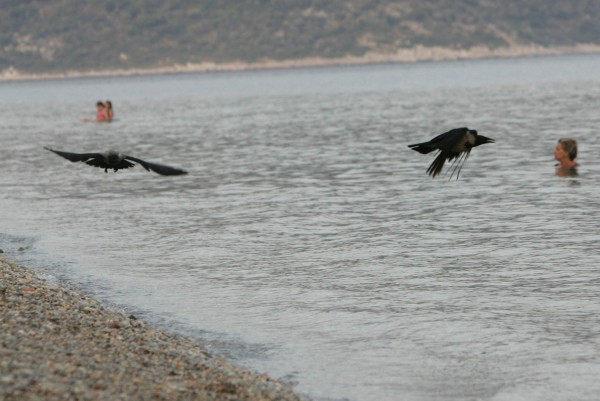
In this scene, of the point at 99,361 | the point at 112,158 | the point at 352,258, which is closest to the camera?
the point at 99,361

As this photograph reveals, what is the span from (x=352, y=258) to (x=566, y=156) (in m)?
12.7

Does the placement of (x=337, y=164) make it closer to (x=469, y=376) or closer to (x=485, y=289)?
(x=485, y=289)

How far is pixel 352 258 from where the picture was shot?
1861cm

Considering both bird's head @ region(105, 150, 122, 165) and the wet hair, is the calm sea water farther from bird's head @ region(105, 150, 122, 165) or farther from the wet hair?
bird's head @ region(105, 150, 122, 165)

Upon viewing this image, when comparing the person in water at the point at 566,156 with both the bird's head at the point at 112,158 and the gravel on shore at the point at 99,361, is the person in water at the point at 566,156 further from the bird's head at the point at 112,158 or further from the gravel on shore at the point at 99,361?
the bird's head at the point at 112,158

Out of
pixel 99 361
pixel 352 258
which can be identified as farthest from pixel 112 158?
pixel 352 258

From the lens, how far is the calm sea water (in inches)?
483

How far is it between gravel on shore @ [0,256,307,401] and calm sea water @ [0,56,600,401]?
68cm

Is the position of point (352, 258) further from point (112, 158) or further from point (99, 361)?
point (99, 361)

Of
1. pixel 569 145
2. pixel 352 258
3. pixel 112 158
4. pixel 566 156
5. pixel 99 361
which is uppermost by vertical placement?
pixel 112 158

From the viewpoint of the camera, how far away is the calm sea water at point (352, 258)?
12.3m

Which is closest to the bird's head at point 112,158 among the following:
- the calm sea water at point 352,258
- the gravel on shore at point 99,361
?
the gravel on shore at point 99,361

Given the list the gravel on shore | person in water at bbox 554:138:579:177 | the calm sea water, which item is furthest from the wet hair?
the gravel on shore

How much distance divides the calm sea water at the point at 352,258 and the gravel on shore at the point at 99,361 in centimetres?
68
